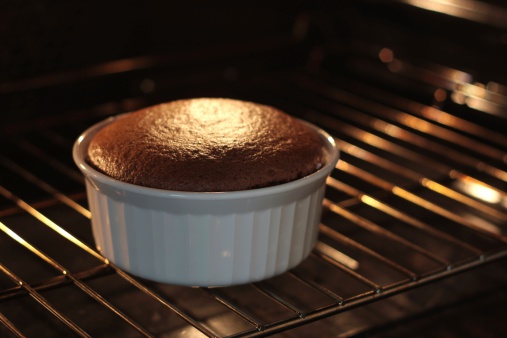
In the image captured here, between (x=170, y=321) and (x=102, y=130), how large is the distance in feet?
0.82

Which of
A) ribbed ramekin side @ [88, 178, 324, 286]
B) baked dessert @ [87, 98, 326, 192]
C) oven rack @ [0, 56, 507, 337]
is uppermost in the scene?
baked dessert @ [87, 98, 326, 192]

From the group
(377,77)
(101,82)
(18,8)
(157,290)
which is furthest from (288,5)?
(157,290)

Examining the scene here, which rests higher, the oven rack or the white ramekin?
the white ramekin

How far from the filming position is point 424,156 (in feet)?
4.10

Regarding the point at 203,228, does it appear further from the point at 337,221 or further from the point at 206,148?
the point at 337,221

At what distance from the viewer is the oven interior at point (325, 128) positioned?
80 centimetres

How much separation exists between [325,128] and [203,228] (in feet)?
2.05

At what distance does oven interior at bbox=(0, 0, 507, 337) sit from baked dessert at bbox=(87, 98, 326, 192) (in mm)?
129

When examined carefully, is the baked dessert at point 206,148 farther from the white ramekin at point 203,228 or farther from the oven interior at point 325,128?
the oven interior at point 325,128

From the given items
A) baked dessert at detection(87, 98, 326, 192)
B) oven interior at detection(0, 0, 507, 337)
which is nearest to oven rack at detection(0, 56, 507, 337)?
oven interior at detection(0, 0, 507, 337)

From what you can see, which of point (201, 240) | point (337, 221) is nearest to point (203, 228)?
point (201, 240)

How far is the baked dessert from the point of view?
75cm

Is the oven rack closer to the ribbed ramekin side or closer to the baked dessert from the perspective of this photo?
the ribbed ramekin side

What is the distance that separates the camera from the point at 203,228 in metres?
0.76
